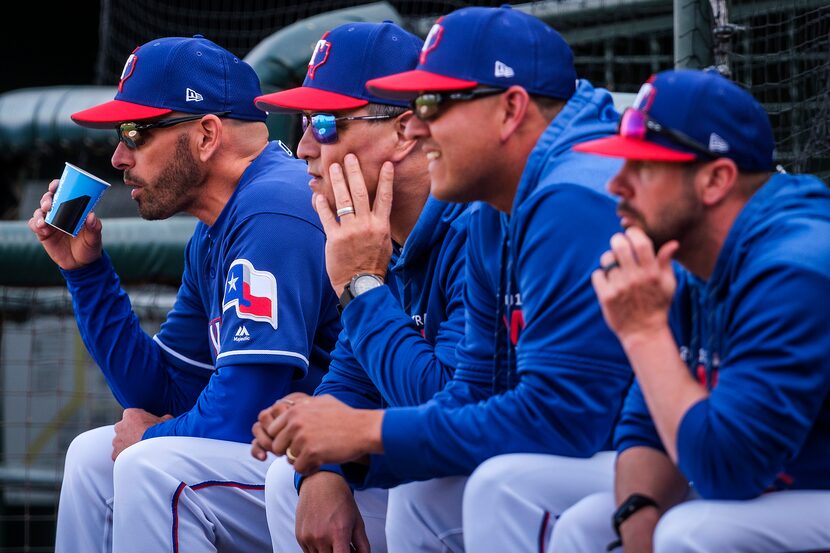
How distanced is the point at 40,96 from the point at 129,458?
3147mm

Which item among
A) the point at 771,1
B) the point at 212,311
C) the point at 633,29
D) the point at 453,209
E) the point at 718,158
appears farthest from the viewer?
the point at 633,29

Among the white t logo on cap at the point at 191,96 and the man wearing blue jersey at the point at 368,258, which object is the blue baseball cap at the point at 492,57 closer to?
the man wearing blue jersey at the point at 368,258

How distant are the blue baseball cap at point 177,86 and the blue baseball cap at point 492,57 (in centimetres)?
96

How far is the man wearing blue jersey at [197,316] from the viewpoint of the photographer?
2.52m

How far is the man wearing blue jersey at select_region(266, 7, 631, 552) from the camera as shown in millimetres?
1781

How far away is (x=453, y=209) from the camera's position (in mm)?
2371

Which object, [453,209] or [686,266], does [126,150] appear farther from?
[686,266]

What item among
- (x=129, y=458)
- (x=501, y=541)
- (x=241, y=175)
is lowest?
(x=129, y=458)

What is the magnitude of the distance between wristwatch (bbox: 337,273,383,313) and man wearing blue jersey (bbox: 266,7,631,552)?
19 cm

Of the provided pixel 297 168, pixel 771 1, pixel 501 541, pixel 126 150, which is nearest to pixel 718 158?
pixel 501 541

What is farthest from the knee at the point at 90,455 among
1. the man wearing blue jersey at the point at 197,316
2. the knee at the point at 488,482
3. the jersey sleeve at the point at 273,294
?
the knee at the point at 488,482

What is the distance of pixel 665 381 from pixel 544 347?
267mm

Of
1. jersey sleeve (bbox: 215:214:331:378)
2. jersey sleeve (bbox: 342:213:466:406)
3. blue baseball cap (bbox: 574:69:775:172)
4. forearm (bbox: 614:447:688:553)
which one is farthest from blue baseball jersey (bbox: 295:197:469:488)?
blue baseball cap (bbox: 574:69:775:172)

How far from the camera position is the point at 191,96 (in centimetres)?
288
